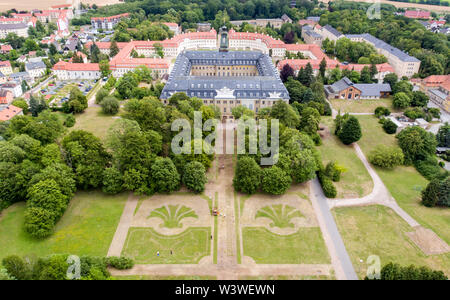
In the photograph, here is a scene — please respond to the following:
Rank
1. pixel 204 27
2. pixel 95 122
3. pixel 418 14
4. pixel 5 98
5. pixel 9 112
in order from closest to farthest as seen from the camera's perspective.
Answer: pixel 9 112, pixel 95 122, pixel 5 98, pixel 418 14, pixel 204 27

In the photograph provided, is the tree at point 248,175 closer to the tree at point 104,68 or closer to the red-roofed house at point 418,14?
the tree at point 104,68

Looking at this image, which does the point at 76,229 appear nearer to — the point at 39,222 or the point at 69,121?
the point at 39,222

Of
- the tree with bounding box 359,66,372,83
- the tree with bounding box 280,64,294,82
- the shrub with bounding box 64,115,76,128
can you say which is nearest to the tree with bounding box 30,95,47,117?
the shrub with bounding box 64,115,76,128

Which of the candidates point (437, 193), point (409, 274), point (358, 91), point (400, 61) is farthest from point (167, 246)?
point (400, 61)

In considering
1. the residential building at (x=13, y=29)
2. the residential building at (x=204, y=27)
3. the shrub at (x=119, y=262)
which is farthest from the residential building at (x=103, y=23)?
the shrub at (x=119, y=262)

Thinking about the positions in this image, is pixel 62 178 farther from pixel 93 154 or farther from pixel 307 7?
pixel 307 7

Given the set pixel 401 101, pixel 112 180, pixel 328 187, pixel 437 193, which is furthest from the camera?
pixel 401 101

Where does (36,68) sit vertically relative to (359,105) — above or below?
above
